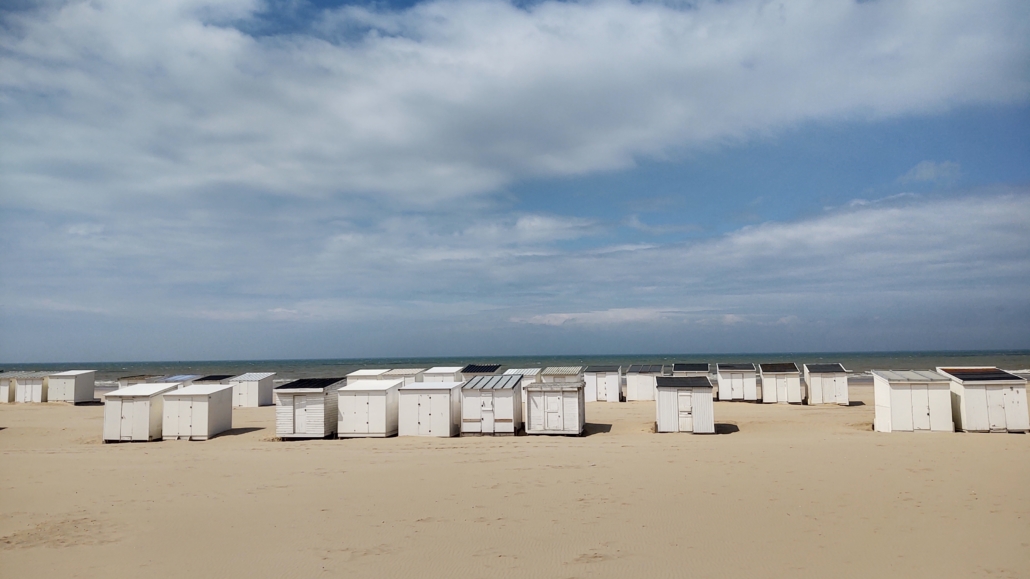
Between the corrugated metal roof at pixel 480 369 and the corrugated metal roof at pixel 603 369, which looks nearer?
the corrugated metal roof at pixel 480 369

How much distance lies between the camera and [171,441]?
23.5 meters

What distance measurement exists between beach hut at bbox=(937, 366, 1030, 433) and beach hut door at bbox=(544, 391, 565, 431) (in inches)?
535

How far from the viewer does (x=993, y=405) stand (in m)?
20.8

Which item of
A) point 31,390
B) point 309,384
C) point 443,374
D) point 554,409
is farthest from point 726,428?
point 31,390

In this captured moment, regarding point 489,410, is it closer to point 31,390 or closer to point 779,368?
point 779,368

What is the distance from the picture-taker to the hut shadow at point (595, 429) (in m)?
24.1

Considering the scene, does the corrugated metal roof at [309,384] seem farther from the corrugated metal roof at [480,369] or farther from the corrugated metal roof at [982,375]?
the corrugated metal roof at [982,375]

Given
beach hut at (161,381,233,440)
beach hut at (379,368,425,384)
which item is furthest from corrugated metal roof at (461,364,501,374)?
beach hut at (161,381,233,440)

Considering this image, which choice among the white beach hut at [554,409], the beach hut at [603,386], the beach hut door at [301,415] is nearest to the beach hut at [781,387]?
the beach hut at [603,386]

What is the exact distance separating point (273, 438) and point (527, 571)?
1775 cm

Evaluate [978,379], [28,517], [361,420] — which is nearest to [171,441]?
[361,420]

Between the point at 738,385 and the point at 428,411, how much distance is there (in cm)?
2083

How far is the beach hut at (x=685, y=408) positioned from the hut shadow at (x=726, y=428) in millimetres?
972

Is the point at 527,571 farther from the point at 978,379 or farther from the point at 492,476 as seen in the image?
the point at 978,379
